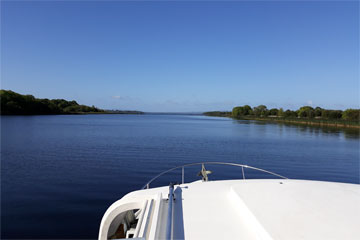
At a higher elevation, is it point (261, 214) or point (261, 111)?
point (261, 111)

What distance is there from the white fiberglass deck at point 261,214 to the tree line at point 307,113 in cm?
7409

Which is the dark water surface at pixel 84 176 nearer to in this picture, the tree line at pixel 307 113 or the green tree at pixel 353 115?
the green tree at pixel 353 115

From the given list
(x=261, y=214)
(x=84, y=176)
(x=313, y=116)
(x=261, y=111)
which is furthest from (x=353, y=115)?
(x=261, y=214)

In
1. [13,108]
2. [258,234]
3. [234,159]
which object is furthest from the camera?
[13,108]

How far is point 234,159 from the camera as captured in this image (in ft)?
51.3

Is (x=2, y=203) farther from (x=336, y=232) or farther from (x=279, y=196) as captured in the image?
(x=336, y=232)

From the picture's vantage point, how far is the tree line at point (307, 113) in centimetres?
6849

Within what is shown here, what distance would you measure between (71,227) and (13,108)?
97459 millimetres

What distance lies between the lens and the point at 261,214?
93.5 inches

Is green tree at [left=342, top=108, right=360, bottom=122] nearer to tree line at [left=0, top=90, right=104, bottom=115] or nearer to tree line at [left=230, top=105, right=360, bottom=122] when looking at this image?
tree line at [left=230, top=105, right=360, bottom=122]

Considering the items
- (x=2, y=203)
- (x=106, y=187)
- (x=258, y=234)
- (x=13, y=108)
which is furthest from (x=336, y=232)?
(x=13, y=108)

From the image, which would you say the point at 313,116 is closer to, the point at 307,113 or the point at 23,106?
the point at 307,113

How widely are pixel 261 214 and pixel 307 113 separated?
100034 millimetres

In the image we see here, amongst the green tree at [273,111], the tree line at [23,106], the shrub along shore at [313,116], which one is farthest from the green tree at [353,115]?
the tree line at [23,106]
